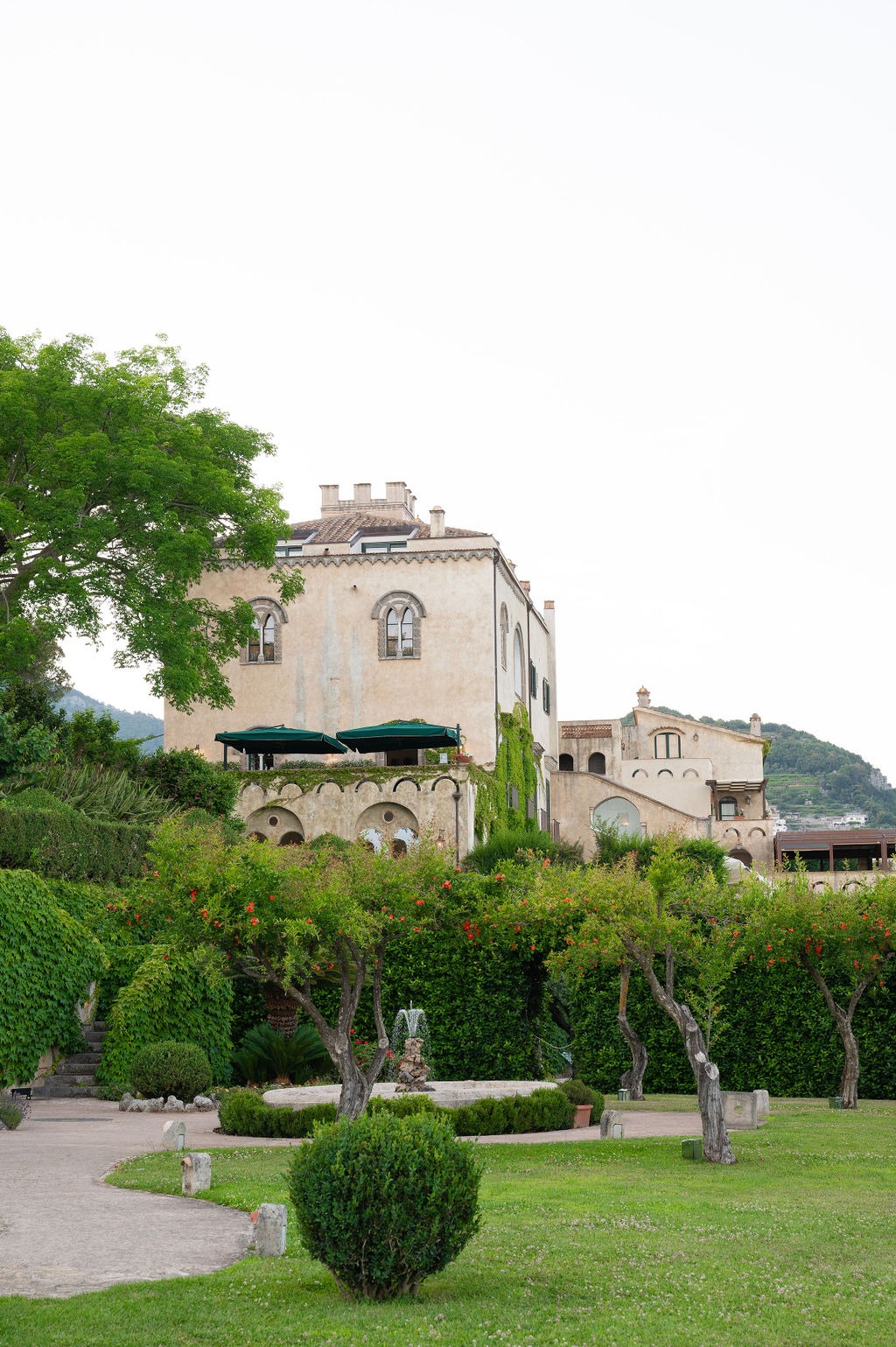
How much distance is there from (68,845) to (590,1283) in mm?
19113

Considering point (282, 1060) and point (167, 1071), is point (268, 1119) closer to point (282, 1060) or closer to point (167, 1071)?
point (167, 1071)

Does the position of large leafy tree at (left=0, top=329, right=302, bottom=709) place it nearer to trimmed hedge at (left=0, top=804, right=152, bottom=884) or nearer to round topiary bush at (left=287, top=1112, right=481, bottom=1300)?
trimmed hedge at (left=0, top=804, right=152, bottom=884)

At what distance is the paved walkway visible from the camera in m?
9.41

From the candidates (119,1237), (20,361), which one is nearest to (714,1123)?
(119,1237)

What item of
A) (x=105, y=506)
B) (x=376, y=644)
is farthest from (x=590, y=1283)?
(x=376, y=644)

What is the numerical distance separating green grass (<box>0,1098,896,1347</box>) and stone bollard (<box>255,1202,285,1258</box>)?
0.70 ft

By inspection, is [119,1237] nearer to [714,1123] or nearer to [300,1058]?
[714,1123]

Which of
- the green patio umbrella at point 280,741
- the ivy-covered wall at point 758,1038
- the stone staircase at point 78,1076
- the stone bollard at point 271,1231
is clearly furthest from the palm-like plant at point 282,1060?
the green patio umbrella at point 280,741

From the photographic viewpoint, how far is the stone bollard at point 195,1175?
12930 millimetres

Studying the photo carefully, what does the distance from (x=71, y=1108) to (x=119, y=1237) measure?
12170mm

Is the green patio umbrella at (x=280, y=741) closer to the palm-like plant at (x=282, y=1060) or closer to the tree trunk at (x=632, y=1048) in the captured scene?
the palm-like plant at (x=282, y=1060)

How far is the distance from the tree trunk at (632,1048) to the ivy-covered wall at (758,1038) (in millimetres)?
1325

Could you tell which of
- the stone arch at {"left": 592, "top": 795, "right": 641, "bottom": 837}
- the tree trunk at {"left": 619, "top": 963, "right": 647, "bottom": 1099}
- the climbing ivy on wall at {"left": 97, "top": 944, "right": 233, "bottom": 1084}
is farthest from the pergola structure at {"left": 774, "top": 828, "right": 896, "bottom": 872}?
the climbing ivy on wall at {"left": 97, "top": 944, "right": 233, "bottom": 1084}

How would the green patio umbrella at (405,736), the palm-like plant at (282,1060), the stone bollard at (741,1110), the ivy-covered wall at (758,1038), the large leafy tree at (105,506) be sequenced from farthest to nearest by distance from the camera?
1. the green patio umbrella at (405,736)
2. the large leafy tree at (105,506)
3. the ivy-covered wall at (758,1038)
4. the palm-like plant at (282,1060)
5. the stone bollard at (741,1110)
